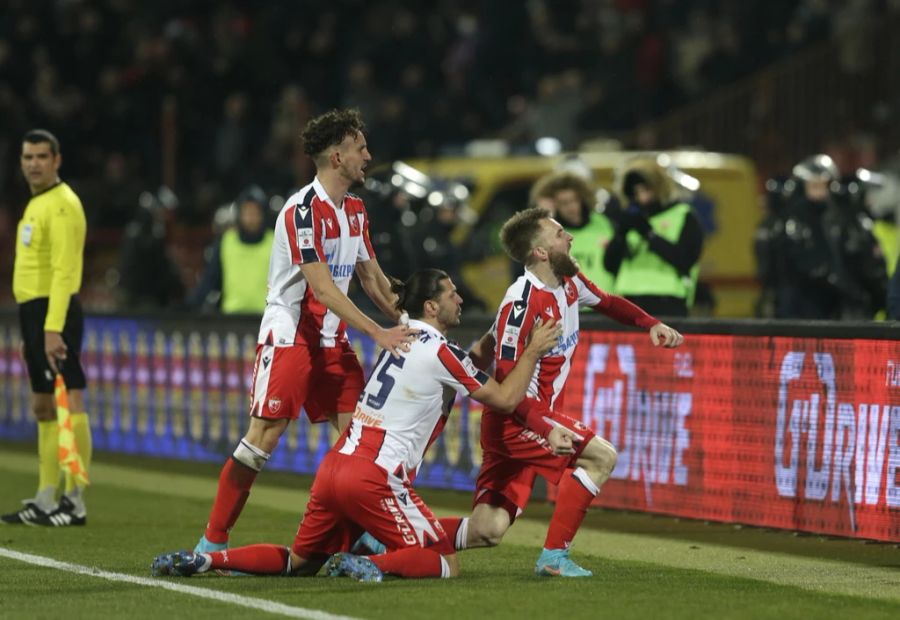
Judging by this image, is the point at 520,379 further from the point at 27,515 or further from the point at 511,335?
the point at 27,515

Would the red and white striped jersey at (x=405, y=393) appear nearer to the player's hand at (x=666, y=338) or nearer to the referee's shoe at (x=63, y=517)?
the player's hand at (x=666, y=338)

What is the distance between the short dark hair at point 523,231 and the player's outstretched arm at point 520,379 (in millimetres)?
566

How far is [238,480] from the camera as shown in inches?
345

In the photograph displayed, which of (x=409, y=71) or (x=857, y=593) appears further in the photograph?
(x=409, y=71)

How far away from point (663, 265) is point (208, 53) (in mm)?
14057

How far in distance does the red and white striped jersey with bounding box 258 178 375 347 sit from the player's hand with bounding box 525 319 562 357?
3.69ft

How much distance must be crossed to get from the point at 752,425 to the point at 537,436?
102 inches

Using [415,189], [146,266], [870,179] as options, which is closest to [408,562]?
[870,179]

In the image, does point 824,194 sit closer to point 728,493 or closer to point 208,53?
point 728,493

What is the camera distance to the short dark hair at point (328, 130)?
876 centimetres

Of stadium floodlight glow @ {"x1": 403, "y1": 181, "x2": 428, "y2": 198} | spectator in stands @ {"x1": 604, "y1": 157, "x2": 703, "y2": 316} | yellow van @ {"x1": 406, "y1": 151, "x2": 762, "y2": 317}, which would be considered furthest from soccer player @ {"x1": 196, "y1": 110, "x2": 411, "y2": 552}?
yellow van @ {"x1": 406, "y1": 151, "x2": 762, "y2": 317}

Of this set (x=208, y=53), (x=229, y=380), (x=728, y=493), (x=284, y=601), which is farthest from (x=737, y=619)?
(x=208, y=53)

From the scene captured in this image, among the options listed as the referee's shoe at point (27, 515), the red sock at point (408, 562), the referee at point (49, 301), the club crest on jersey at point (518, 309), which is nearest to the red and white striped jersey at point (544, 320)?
the club crest on jersey at point (518, 309)

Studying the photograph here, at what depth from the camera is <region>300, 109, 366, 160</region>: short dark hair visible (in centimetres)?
876
